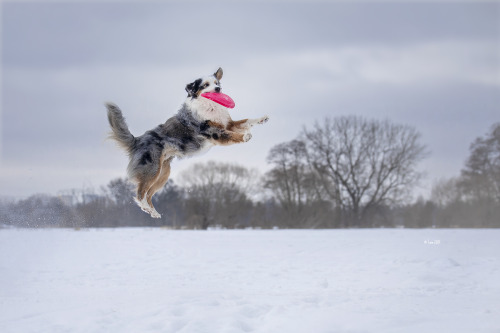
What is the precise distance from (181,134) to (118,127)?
73 cm

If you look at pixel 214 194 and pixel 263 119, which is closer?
pixel 263 119

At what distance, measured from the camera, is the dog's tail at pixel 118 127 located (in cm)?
627

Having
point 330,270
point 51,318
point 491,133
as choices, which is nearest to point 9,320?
point 51,318

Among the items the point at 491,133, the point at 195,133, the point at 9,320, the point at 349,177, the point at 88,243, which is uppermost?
the point at 491,133

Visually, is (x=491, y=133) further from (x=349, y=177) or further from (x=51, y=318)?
(x=51, y=318)

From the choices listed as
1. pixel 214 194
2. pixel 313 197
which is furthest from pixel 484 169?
pixel 214 194

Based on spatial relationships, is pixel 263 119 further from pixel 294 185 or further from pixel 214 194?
pixel 294 185

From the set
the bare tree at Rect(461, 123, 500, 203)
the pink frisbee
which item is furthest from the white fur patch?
the bare tree at Rect(461, 123, 500, 203)

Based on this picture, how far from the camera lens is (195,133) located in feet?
20.3

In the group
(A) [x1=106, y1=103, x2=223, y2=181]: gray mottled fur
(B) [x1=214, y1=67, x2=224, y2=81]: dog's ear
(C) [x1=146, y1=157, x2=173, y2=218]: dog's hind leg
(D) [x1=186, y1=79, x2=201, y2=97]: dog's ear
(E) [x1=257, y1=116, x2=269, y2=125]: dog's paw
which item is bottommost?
(C) [x1=146, y1=157, x2=173, y2=218]: dog's hind leg

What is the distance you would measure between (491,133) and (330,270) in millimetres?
20188

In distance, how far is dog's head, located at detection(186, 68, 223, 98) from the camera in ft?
19.9

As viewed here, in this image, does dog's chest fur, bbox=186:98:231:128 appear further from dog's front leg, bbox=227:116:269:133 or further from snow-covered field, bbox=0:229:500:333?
snow-covered field, bbox=0:229:500:333

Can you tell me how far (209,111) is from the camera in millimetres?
6109
